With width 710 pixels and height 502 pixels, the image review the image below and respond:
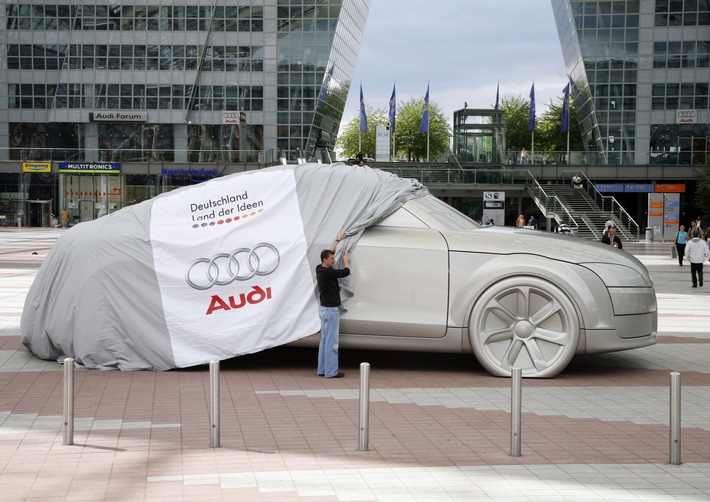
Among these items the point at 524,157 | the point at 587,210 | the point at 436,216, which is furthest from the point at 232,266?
the point at 524,157

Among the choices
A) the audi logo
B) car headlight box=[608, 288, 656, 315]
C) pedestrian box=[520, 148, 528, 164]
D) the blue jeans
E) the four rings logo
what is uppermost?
the four rings logo

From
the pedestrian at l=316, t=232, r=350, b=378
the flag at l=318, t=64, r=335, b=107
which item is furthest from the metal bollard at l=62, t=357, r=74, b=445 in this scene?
the flag at l=318, t=64, r=335, b=107

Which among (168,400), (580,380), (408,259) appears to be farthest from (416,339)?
(168,400)

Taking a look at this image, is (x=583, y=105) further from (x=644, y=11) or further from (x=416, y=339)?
(x=416, y=339)

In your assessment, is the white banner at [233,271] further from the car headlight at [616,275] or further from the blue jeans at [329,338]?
the car headlight at [616,275]

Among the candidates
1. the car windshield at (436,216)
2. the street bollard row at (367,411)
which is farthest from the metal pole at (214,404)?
A: the car windshield at (436,216)

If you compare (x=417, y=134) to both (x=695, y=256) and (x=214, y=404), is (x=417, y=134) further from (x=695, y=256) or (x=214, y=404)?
(x=214, y=404)

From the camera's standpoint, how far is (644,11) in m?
61.9

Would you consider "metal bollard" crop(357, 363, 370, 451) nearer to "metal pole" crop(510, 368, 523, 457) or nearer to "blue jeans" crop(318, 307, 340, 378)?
"metal pole" crop(510, 368, 523, 457)

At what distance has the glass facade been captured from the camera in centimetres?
6156

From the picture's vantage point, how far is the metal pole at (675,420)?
19.3 ft

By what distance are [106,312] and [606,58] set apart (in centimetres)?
5802

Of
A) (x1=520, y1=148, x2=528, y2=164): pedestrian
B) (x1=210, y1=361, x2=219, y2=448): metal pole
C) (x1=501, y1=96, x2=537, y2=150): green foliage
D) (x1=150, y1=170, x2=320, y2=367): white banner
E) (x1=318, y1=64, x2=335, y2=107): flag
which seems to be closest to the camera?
(x1=210, y1=361, x2=219, y2=448): metal pole

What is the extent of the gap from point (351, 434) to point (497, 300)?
111 inches
